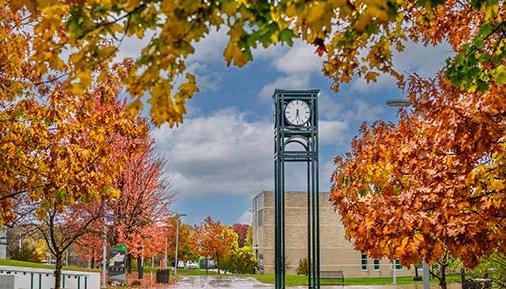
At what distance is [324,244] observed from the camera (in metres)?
61.9

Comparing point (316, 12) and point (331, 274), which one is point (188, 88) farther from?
point (331, 274)

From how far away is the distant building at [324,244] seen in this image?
201 ft


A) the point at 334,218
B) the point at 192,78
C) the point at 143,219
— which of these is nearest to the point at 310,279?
the point at 192,78

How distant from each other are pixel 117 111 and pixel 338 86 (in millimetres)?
5597

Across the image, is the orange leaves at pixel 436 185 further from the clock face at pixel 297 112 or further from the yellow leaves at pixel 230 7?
the clock face at pixel 297 112

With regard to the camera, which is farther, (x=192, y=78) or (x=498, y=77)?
(x=498, y=77)

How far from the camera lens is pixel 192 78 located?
2.90 meters

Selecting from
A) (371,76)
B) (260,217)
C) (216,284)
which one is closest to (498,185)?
(371,76)

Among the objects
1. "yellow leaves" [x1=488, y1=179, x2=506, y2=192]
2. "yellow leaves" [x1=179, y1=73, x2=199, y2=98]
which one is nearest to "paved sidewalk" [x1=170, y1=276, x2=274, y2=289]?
"yellow leaves" [x1=488, y1=179, x2=506, y2=192]

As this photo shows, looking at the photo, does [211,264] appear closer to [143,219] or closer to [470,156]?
[143,219]

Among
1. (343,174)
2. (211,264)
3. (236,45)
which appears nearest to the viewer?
(236,45)

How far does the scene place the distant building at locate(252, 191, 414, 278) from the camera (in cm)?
6112

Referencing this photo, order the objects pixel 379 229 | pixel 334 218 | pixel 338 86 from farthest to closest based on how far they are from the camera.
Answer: pixel 334 218
pixel 379 229
pixel 338 86

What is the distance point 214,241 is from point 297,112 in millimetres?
48186
